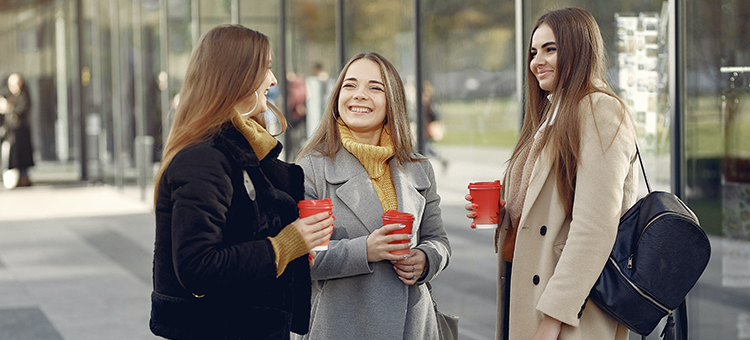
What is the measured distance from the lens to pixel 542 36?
8.84 feet

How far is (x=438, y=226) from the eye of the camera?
317cm

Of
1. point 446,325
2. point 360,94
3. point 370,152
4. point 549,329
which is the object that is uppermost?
point 360,94

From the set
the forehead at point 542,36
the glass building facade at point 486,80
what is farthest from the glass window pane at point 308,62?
the forehead at point 542,36

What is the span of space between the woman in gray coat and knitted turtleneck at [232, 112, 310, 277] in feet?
1.45

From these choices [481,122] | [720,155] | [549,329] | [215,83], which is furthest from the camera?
[481,122]

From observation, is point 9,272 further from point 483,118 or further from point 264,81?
point 264,81

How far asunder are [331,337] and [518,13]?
158 inches

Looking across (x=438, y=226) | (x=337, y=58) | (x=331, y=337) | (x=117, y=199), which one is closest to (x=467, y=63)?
(x=337, y=58)

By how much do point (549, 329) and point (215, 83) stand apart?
129cm

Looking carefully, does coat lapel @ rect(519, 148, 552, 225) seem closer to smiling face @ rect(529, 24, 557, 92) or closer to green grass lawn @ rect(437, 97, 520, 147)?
smiling face @ rect(529, 24, 557, 92)

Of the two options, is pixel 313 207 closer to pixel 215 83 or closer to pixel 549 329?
pixel 215 83

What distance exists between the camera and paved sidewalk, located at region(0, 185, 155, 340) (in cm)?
604

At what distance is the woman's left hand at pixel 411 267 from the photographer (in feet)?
9.52

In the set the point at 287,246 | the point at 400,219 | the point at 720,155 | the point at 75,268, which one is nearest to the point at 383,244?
the point at 400,219
